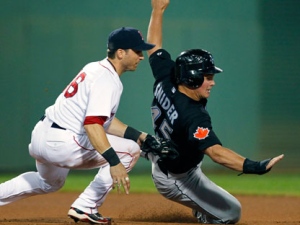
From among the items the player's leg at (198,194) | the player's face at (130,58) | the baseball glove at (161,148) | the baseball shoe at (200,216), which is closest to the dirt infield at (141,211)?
the baseball shoe at (200,216)

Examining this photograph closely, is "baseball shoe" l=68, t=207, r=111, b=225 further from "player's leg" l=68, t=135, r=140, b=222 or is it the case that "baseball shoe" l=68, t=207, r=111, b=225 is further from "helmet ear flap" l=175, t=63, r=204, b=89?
"helmet ear flap" l=175, t=63, r=204, b=89

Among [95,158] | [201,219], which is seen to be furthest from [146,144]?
[201,219]

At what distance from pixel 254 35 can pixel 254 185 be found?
7.56 feet

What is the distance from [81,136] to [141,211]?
6.08ft

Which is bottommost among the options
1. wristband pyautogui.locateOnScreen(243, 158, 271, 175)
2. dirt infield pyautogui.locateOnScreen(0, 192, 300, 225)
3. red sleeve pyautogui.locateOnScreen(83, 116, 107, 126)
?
dirt infield pyautogui.locateOnScreen(0, 192, 300, 225)

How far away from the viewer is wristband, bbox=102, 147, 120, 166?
16.9ft

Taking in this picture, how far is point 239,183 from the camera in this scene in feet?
33.8

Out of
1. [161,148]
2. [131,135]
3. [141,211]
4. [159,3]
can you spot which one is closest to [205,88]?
[161,148]

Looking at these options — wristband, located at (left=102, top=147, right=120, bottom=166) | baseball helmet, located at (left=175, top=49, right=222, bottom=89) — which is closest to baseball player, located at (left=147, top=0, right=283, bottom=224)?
baseball helmet, located at (left=175, top=49, right=222, bottom=89)

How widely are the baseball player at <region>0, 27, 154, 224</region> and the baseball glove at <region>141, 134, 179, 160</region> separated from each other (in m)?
0.09

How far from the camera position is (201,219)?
21.1ft

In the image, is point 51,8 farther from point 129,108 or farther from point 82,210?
point 82,210

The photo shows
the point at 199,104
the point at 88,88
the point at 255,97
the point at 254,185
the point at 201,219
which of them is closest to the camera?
the point at 88,88

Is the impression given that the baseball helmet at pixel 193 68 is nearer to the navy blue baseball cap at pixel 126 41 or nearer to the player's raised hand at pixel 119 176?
the navy blue baseball cap at pixel 126 41
